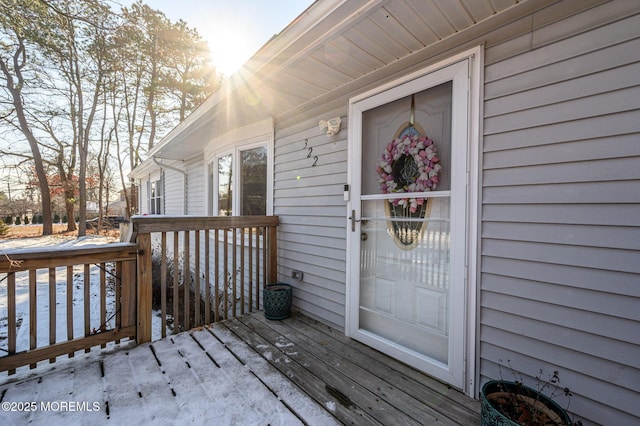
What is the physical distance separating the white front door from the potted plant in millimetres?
351

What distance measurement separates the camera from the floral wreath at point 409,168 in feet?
6.56

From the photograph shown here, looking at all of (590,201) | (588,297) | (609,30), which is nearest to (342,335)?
(588,297)

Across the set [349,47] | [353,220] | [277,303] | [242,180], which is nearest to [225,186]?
[242,180]

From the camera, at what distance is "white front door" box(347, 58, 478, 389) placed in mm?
1840

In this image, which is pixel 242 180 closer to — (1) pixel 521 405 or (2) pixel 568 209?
(2) pixel 568 209

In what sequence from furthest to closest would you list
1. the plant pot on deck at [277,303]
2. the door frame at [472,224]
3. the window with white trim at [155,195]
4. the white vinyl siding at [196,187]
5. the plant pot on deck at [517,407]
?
the window with white trim at [155,195], the white vinyl siding at [196,187], the plant pot on deck at [277,303], the door frame at [472,224], the plant pot on deck at [517,407]

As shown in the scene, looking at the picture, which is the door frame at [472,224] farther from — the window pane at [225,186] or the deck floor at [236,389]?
the window pane at [225,186]

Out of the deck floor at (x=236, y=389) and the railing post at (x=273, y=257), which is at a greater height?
the railing post at (x=273, y=257)


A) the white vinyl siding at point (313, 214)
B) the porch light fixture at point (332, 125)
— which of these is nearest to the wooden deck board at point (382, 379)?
the white vinyl siding at point (313, 214)

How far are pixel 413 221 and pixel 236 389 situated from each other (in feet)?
5.66

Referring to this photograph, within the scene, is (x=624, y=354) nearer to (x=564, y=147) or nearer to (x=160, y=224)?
(x=564, y=147)

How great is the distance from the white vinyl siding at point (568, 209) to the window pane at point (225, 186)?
391cm

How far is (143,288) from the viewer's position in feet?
7.80

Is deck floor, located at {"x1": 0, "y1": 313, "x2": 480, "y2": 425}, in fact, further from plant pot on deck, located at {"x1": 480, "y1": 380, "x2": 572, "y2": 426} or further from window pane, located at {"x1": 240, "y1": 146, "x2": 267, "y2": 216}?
window pane, located at {"x1": 240, "y1": 146, "x2": 267, "y2": 216}
